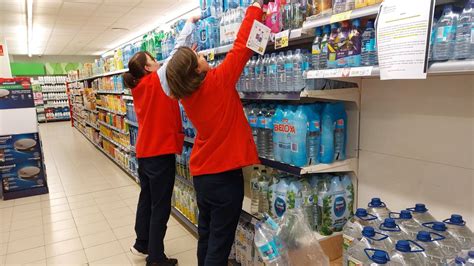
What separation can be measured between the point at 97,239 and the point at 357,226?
2949mm

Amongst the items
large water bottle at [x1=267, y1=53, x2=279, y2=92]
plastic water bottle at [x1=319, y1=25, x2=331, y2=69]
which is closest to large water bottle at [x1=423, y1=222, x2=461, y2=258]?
plastic water bottle at [x1=319, y1=25, x2=331, y2=69]

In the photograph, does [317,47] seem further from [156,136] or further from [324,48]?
[156,136]

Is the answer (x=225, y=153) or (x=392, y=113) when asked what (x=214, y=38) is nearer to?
(x=225, y=153)

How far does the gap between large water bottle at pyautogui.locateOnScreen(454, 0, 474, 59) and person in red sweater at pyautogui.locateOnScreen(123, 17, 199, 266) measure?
6.71 ft

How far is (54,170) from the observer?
6.68 meters

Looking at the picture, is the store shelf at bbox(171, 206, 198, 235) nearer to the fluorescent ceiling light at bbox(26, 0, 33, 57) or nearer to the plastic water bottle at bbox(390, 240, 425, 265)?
the plastic water bottle at bbox(390, 240, 425, 265)

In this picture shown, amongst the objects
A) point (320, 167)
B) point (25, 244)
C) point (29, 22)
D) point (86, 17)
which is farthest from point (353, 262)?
point (29, 22)

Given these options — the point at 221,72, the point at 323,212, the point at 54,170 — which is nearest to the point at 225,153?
the point at 221,72

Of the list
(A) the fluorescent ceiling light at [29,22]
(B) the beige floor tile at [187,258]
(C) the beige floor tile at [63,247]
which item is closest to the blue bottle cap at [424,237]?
(B) the beige floor tile at [187,258]

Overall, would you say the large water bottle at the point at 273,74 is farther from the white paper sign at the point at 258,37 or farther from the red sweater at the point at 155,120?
the red sweater at the point at 155,120

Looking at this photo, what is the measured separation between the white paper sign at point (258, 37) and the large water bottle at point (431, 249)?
1.26 meters

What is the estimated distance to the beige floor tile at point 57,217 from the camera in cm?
416

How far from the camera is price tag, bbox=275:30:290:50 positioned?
192cm

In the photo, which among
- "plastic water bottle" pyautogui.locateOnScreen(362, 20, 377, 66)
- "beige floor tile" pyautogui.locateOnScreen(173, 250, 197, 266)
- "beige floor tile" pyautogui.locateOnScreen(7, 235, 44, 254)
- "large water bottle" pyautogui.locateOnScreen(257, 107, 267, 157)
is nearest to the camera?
"plastic water bottle" pyautogui.locateOnScreen(362, 20, 377, 66)
